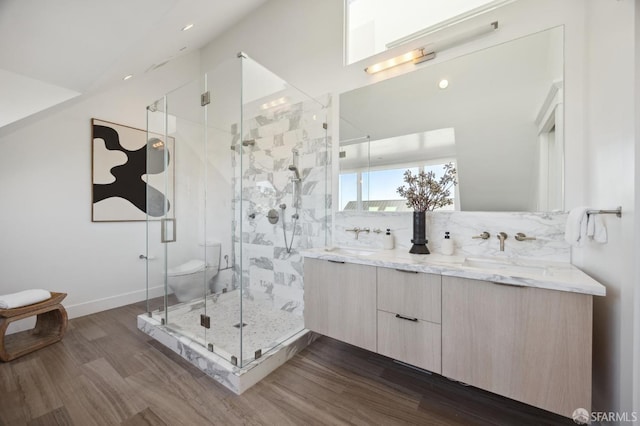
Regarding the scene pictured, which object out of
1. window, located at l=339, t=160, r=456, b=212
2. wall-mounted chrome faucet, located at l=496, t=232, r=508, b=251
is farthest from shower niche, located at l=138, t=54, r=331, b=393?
wall-mounted chrome faucet, located at l=496, t=232, r=508, b=251

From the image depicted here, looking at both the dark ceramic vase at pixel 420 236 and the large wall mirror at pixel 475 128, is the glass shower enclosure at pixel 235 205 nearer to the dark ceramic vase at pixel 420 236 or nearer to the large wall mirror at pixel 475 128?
the large wall mirror at pixel 475 128

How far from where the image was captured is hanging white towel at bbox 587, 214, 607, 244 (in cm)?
119

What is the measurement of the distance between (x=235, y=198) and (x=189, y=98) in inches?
40.5

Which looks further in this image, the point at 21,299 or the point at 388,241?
the point at 388,241

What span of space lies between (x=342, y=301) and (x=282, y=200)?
1.30 meters

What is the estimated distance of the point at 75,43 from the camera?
61.6 inches

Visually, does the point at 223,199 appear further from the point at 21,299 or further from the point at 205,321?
the point at 21,299

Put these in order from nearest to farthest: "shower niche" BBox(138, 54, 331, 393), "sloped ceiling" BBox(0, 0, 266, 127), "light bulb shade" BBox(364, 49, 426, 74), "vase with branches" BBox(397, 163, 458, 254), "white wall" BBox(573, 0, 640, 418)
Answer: "white wall" BBox(573, 0, 640, 418), "sloped ceiling" BBox(0, 0, 266, 127), "vase with branches" BBox(397, 163, 458, 254), "light bulb shade" BBox(364, 49, 426, 74), "shower niche" BBox(138, 54, 331, 393)

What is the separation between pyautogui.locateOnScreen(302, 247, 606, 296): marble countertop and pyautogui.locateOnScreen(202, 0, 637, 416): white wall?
0.13 m

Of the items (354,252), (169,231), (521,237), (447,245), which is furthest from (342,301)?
(169,231)

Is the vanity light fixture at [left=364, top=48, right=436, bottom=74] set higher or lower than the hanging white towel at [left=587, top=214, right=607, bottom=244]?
higher

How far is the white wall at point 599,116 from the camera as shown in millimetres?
1041

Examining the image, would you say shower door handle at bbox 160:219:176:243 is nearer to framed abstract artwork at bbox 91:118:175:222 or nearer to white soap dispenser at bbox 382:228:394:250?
framed abstract artwork at bbox 91:118:175:222

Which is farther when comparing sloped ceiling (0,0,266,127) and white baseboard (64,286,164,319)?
white baseboard (64,286,164,319)
